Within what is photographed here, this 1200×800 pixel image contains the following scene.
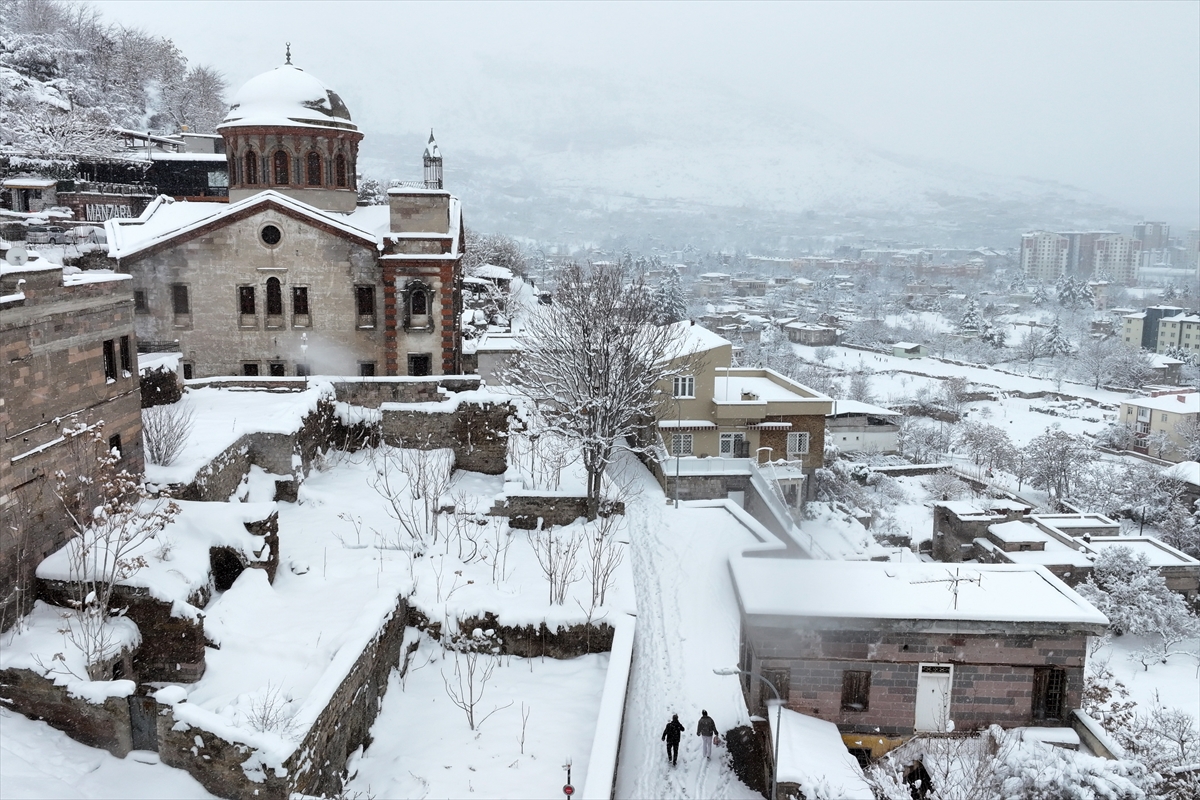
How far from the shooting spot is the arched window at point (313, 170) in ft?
105

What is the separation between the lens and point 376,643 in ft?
47.6

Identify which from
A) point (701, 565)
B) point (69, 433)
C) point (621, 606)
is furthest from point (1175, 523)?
point (69, 433)

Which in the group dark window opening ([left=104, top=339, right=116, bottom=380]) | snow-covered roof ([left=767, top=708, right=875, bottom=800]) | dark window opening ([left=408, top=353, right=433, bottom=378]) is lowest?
snow-covered roof ([left=767, top=708, right=875, bottom=800])

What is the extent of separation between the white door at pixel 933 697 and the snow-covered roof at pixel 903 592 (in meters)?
1.17

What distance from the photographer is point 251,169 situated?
104 ft

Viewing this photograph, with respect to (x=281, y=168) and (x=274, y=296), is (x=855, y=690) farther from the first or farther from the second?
(x=281, y=168)

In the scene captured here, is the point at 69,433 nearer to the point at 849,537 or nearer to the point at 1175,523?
the point at 849,537

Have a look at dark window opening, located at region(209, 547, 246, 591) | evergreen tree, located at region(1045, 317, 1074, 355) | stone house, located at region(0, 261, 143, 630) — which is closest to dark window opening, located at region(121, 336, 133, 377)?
stone house, located at region(0, 261, 143, 630)

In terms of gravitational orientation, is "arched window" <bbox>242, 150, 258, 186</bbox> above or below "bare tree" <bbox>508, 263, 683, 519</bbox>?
above

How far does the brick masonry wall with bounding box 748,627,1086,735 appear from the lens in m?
17.0

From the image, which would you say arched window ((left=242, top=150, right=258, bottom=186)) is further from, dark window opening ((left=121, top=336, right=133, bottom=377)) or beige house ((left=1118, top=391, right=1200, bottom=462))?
beige house ((left=1118, top=391, right=1200, bottom=462))

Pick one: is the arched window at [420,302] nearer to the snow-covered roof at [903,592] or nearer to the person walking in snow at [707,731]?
the snow-covered roof at [903,592]

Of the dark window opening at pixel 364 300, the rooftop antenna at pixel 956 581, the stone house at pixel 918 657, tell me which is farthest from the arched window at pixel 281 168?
the rooftop antenna at pixel 956 581

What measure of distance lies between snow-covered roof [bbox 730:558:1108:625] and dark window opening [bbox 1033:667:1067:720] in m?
1.13
